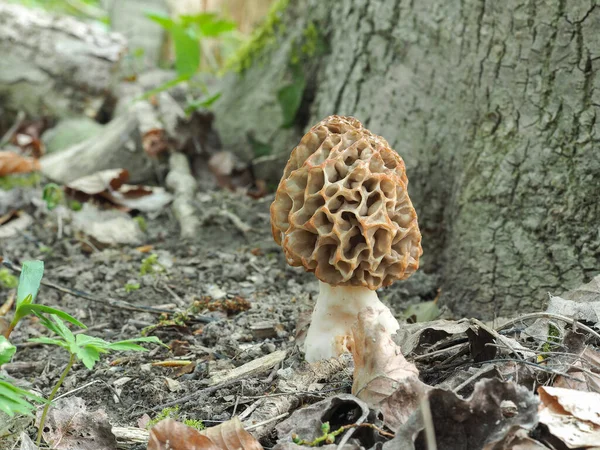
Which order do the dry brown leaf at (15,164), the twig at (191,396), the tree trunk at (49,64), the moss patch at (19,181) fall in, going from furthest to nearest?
the tree trunk at (49,64)
the dry brown leaf at (15,164)
the moss patch at (19,181)
the twig at (191,396)

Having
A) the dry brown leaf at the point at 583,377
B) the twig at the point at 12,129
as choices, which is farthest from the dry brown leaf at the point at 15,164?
the dry brown leaf at the point at 583,377

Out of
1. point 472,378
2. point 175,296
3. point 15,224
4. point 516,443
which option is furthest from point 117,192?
point 516,443

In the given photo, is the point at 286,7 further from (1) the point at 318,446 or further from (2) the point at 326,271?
(1) the point at 318,446

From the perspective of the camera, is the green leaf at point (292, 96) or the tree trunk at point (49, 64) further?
the tree trunk at point (49, 64)

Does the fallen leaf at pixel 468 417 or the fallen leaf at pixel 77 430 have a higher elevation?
the fallen leaf at pixel 468 417

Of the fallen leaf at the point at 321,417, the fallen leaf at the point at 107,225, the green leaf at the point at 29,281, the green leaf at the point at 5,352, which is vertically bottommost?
the fallen leaf at the point at 107,225

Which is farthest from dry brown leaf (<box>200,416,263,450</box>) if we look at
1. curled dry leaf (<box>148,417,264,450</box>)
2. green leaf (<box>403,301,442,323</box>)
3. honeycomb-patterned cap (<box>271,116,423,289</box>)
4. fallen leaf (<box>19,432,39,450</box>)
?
green leaf (<box>403,301,442,323</box>)

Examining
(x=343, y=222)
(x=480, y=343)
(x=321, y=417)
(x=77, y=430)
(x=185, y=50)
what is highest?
(x=343, y=222)

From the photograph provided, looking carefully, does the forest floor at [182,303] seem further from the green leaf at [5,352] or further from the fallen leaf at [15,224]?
the green leaf at [5,352]

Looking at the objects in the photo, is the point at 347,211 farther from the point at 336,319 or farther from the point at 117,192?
the point at 117,192
